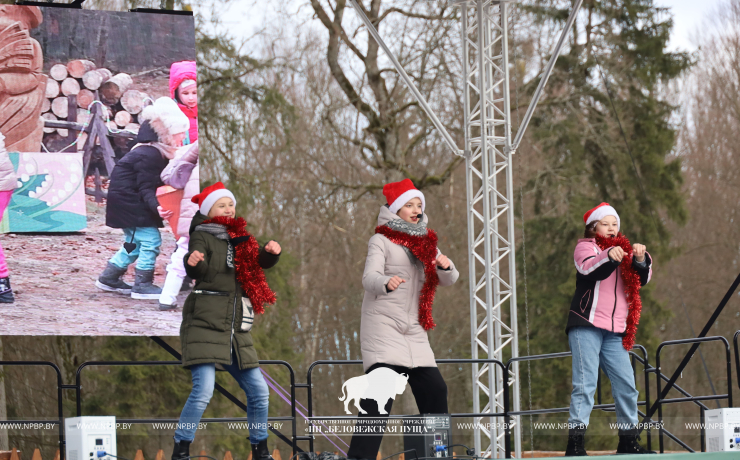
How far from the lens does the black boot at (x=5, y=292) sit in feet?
21.2

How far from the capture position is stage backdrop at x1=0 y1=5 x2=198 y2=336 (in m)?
6.51

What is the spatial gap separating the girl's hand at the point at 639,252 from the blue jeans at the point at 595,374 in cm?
45

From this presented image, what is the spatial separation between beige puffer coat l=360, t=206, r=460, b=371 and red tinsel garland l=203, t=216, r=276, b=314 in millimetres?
592

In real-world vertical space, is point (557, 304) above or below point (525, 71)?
below

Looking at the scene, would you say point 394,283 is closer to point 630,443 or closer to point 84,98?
point 630,443

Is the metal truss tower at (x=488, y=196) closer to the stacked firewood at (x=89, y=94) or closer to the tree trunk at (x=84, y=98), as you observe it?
the stacked firewood at (x=89, y=94)

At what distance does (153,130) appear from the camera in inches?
265

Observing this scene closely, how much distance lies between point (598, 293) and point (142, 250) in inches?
131

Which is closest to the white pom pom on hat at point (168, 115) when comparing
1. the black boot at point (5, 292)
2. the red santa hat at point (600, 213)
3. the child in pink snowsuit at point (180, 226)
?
the child in pink snowsuit at point (180, 226)

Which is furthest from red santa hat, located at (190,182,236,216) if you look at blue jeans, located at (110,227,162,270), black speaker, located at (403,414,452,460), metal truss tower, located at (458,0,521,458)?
metal truss tower, located at (458,0,521,458)

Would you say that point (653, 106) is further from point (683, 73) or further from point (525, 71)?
point (525, 71)

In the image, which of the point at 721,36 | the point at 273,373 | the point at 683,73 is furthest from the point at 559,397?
the point at 721,36

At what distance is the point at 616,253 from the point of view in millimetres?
4832

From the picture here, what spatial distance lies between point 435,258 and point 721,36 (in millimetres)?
16452
